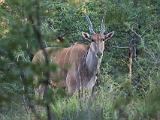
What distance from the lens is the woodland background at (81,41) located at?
2.02 meters

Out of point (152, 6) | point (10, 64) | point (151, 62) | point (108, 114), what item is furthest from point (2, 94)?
point (152, 6)

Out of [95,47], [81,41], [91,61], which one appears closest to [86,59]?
[91,61]

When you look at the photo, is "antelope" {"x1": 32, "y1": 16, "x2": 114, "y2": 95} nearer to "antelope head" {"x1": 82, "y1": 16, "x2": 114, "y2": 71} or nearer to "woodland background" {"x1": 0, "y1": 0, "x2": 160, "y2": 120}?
"antelope head" {"x1": 82, "y1": 16, "x2": 114, "y2": 71}

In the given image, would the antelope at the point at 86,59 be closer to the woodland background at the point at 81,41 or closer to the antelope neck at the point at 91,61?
the antelope neck at the point at 91,61

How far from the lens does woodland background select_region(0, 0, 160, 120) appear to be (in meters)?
2.02

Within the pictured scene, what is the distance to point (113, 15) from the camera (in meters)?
10.8

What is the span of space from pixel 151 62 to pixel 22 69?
626 cm

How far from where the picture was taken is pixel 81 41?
38.1 ft

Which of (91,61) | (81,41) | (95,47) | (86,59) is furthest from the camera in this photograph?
(81,41)

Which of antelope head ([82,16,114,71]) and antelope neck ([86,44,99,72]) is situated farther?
antelope neck ([86,44,99,72])

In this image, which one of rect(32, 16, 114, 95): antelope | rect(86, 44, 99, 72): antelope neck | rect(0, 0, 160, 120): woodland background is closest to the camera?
rect(0, 0, 160, 120): woodland background

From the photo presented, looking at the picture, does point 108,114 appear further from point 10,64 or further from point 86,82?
point 86,82

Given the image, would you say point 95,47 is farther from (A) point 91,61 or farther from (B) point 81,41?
(B) point 81,41

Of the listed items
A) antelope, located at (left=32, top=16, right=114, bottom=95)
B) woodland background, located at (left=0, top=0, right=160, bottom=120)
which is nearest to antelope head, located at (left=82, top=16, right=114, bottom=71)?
antelope, located at (left=32, top=16, right=114, bottom=95)
